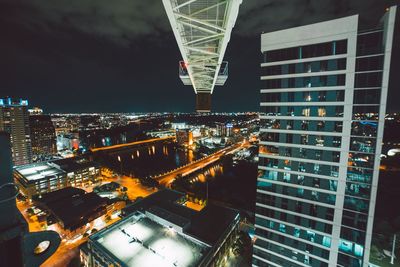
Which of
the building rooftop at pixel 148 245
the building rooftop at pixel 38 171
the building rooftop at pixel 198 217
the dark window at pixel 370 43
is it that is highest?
the dark window at pixel 370 43

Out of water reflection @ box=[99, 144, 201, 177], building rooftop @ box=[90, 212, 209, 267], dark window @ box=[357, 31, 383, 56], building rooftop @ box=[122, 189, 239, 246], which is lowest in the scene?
water reflection @ box=[99, 144, 201, 177]

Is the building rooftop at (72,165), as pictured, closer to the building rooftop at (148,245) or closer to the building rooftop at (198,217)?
the building rooftop at (198,217)

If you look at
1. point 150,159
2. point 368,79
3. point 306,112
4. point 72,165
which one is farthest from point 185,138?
point 368,79

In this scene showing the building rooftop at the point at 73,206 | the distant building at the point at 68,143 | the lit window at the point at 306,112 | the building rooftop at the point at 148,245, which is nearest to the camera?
the lit window at the point at 306,112

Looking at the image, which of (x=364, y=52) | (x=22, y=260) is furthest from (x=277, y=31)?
(x=22, y=260)

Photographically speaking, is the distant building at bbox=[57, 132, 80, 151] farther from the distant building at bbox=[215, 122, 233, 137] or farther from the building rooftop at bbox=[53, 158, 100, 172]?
the distant building at bbox=[215, 122, 233, 137]

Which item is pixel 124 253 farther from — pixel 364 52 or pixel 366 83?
pixel 364 52

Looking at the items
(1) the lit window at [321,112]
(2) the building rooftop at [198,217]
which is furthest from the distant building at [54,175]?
(1) the lit window at [321,112]

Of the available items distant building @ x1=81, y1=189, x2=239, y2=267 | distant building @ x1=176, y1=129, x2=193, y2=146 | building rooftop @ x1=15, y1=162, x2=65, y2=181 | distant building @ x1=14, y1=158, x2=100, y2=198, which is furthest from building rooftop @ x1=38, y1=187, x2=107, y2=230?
distant building @ x1=176, y1=129, x2=193, y2=146
